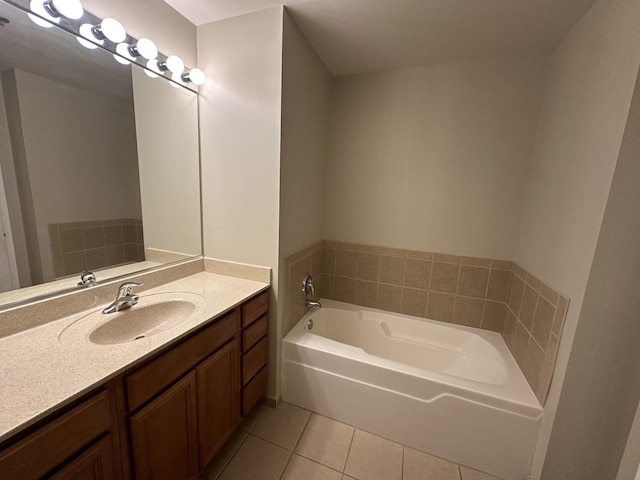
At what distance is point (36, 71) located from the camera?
3.25 ft

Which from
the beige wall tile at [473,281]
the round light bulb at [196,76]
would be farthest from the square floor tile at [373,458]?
the round light bulb at [196,76]

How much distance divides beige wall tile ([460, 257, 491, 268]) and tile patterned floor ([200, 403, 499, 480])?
1203 mm

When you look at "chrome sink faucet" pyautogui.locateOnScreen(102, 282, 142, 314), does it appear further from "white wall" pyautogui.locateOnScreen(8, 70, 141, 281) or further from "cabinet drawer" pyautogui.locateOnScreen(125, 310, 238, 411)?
"cabinet drawer" pyautogui.locateOnScreen(125, 310, 238, 411)

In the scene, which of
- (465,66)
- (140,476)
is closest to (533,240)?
(465,66)

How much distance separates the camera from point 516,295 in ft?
5.45

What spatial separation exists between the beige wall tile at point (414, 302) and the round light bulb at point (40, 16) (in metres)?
2.40

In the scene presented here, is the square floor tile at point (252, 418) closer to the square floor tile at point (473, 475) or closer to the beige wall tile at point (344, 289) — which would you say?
the beige wall tile at point (344, 289)

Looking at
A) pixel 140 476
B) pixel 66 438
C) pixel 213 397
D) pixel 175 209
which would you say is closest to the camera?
pixel 66 438

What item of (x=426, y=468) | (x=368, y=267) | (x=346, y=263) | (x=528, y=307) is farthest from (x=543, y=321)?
(x=346, y=263)

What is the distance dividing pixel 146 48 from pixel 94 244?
3.20 feet

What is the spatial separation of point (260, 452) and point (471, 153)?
227 cm

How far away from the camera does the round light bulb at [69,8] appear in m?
0.96

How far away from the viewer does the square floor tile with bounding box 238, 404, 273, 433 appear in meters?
1.54

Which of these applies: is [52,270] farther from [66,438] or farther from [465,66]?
[465,66]
